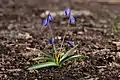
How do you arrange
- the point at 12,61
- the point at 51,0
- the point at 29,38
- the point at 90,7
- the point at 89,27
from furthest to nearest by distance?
1. the point at 51,0
2. the point at 90,7
3. the point at 89,27
4. the point at 29,38
5. the point at 12,61

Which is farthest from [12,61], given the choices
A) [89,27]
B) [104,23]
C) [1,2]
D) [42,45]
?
[1,2]

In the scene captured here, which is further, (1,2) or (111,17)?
(1,2)

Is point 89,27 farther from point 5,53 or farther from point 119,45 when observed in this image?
point 5,53

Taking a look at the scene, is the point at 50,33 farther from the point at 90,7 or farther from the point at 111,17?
the point at 90,7

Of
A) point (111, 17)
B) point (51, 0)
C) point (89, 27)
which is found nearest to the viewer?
point (89, 27)

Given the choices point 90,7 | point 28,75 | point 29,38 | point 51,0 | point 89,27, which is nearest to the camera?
point 28,75

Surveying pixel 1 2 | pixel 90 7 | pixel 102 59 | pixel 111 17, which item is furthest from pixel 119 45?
pixel 1 2
